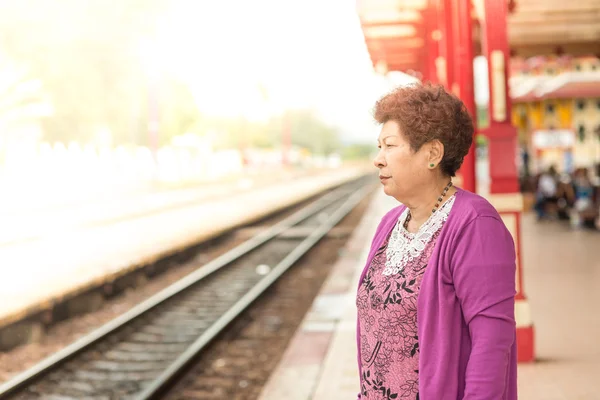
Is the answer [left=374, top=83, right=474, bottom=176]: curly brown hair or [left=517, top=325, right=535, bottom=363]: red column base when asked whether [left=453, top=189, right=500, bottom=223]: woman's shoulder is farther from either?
[left=517, top=325, right=535, bottom=363]: red column base

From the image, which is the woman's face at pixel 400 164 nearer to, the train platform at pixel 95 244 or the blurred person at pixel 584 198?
the train platform at pixel 95 244

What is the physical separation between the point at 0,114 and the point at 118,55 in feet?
45.6

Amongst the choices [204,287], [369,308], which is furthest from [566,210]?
[369,308]

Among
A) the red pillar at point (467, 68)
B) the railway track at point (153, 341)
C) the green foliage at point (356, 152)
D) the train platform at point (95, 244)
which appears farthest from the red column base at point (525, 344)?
the green foliage at point (356, 152)

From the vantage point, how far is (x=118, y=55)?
4341 centimetres

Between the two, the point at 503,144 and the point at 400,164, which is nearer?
the point at 400,164

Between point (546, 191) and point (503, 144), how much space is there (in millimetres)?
10411

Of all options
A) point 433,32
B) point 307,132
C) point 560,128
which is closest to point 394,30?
point 433,32

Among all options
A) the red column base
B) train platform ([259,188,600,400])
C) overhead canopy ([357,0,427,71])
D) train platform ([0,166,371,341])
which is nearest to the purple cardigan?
train platform ([259,188,600,400])

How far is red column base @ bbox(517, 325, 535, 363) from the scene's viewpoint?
16.7ft

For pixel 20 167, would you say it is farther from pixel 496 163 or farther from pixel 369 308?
pixel 369 308

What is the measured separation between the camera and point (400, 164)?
80.4 inches

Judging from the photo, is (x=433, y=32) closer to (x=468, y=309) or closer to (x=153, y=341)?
(x=153, y=341)

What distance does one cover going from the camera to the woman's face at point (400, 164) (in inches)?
80.1
